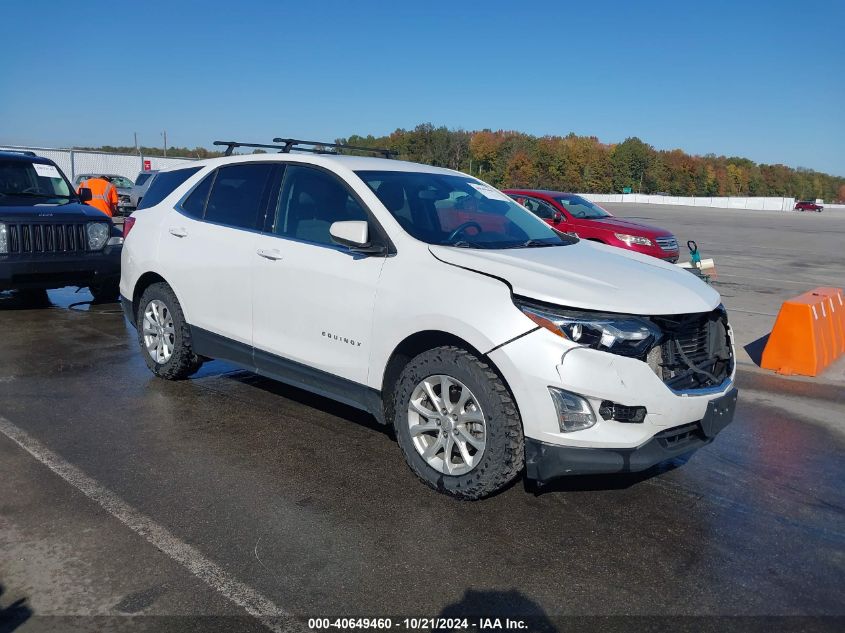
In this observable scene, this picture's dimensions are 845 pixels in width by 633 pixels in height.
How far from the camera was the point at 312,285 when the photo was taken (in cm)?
455

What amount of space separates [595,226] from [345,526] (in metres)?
11.4

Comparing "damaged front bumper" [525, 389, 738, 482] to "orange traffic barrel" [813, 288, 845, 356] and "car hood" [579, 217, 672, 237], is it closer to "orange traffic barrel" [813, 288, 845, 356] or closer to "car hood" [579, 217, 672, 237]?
"orange traffic barrel" [813, 288, 845, 356]

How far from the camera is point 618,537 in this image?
3.64m

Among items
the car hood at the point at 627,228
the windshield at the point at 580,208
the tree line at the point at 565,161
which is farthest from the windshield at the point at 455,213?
the tree line at the point at 565,161

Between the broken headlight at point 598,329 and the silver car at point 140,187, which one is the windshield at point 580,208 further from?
the silver car at point 140,187

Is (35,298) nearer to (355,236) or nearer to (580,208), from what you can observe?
(355,236)

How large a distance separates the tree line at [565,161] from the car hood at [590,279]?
99.7 m

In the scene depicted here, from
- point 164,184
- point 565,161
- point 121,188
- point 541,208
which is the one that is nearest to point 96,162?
point 121,188

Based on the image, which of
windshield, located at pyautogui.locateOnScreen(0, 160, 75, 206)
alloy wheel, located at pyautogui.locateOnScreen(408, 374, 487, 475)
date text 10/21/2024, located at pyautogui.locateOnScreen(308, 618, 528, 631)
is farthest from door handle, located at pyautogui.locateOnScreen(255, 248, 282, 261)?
windshield, located at pyautogui.locateOnScreen(0, 160, 75, 206)

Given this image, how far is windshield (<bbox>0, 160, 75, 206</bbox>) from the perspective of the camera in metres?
9.27

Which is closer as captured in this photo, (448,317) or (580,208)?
(448,317)

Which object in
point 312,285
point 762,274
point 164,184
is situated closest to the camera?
point 312,285

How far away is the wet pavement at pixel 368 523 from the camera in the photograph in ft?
10.0

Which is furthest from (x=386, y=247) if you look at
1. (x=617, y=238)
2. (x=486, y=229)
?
(x=617, y=238)
